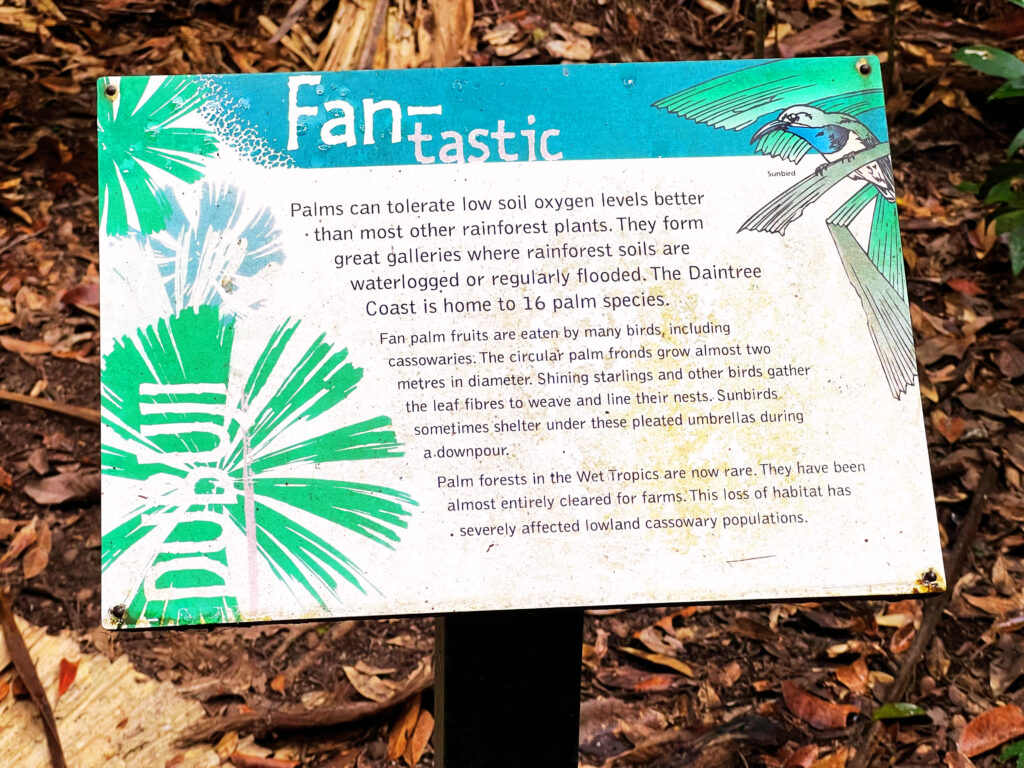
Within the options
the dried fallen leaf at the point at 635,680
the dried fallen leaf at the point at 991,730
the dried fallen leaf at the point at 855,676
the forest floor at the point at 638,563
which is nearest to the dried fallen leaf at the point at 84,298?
the forest floor at the point at 638,563

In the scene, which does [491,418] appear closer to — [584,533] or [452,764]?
[584,533]

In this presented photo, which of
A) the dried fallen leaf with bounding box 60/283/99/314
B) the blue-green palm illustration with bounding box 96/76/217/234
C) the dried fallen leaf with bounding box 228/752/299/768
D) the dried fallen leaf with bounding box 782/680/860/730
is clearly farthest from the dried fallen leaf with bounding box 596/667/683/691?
the dried fallen leaf with bounding box 60/283/99/314

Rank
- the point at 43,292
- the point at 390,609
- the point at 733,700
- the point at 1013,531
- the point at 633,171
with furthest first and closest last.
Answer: the point at 43,292, the point at 1013,531, the point at 733,700, the point at 633,171, the point at 390,609

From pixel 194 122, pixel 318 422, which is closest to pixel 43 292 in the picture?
pixel 194 122

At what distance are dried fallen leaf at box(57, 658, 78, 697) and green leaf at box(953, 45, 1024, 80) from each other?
8.66ft

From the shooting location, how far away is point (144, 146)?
4.70 feet

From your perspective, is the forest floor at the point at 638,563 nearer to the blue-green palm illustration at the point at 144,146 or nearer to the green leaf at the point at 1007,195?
the green leaf at the point at 1007,195

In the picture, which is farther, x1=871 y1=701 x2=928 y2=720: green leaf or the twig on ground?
the twig on ground

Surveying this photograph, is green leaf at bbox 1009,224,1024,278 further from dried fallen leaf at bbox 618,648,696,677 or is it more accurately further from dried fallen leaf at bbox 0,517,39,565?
dried fallen leaf at bbox 0,517,39,565

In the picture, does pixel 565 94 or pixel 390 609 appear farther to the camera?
pixel 565 94

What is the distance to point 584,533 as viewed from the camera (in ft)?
4.38

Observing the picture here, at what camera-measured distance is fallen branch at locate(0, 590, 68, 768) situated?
6.67 feet

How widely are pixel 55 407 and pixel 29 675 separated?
2.83ft

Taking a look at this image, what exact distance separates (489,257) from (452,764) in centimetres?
85
